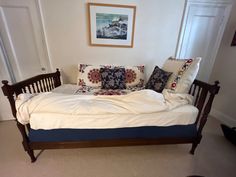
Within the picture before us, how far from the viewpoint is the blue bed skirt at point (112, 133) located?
1.41 meters

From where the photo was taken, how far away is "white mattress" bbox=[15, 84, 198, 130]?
1.34 metres

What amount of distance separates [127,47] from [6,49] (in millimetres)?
2035

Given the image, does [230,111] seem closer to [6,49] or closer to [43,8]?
[43,8]

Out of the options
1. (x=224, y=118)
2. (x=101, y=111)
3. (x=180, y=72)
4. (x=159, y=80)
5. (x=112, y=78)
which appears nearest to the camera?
(x=101, y=111)

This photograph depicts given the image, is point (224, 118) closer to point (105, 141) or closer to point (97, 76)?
point (105, 141)

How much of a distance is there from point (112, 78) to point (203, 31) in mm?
1967

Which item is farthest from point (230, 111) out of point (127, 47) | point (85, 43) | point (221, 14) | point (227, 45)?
point (85, 43)

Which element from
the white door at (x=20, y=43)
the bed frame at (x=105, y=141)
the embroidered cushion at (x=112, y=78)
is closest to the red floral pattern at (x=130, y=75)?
the embroidered cushion at (x=112, y=78)

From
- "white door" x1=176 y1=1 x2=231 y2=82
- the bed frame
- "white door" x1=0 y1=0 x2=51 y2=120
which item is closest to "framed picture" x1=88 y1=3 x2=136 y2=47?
"white door" x1=0 y1=0 x2=51 y2=120

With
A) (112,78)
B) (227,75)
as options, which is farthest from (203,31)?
(112,78)

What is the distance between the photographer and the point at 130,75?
90.7 inches

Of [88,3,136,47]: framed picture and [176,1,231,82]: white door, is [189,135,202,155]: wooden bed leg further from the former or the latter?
[88,3,136,47]: framed picture

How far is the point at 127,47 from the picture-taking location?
2.46 meters

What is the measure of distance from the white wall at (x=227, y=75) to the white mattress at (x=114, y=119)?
1333 millimetres
